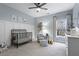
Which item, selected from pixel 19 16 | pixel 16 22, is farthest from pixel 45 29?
pixel 16 22

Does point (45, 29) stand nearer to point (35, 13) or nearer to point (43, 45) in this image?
point (35, 13)

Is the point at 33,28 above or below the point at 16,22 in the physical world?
below

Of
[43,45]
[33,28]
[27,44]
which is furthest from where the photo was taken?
[43,45]

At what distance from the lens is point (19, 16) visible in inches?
93.4

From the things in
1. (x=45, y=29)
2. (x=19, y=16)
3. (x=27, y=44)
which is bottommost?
(x=27, y=44)

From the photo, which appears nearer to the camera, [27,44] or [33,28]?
[33,28]

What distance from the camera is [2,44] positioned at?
2654mm

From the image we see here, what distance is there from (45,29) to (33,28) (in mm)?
373

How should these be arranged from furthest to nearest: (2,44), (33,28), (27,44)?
(27,44) → (2,44) → (33,28)

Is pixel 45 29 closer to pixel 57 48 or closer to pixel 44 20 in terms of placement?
pixel 44 20

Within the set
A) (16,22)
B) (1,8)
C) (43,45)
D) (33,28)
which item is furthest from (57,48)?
(1,8)

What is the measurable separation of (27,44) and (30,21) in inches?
40.1

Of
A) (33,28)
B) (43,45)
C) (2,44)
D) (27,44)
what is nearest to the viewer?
(33,28)

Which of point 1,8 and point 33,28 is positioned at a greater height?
point 1,8
